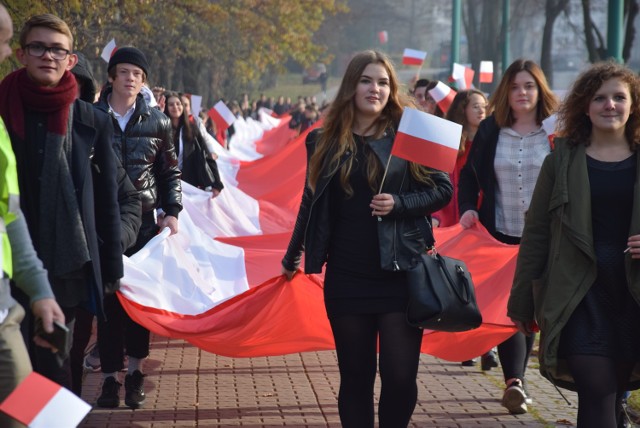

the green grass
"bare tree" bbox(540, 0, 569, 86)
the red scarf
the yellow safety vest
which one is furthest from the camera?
the green grass

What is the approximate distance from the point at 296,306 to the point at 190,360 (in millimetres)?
1923

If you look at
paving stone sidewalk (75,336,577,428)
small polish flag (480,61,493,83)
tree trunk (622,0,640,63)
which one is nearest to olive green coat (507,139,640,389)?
paving stone sidewalk (75,336,577,428)

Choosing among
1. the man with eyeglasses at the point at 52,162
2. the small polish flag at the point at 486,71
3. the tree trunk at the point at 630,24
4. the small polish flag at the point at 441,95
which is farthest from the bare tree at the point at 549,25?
the man with eyeglasses at the point at 52,162

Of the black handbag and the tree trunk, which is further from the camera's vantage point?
the tree trunk

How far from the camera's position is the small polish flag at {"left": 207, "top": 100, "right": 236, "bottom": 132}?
60.3 feet

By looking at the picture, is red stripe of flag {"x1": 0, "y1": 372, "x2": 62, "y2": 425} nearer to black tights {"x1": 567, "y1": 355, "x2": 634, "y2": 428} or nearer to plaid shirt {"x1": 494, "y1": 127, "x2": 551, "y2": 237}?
black tights {"x1": 567, "y1": 355, "x2": 634, "y2": 428}

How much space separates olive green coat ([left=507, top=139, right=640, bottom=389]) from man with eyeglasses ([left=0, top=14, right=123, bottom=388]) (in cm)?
184

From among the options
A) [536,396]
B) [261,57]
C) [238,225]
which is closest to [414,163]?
[536,396]

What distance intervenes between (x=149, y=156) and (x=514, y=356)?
7.95 feet

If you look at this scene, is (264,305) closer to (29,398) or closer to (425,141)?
(425,141)

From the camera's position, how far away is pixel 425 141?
16.8 feet

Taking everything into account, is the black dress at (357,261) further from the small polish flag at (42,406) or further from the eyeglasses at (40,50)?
the small polish flag at (42,406)

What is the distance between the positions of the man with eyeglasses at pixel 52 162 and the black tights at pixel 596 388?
6.54 feet

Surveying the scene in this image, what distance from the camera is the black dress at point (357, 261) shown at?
5.10 meters
